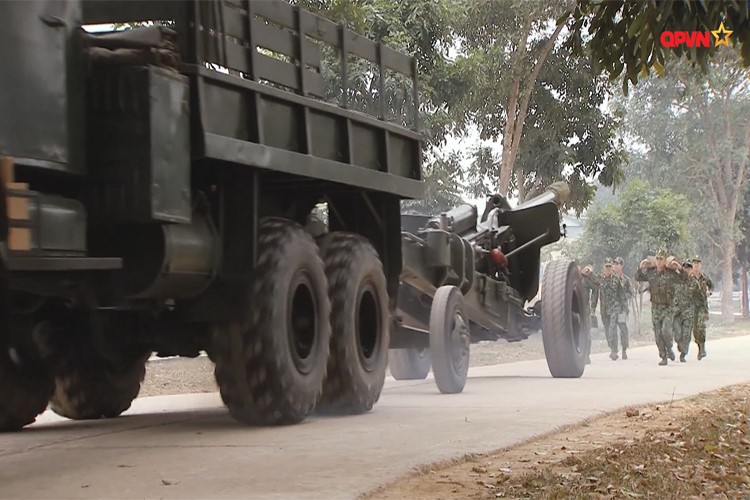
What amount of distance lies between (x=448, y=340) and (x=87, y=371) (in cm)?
415

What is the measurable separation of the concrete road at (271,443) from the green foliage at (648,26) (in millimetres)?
2427

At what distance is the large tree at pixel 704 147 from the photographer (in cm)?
4984

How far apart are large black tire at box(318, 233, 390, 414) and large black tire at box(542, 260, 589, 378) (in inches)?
188

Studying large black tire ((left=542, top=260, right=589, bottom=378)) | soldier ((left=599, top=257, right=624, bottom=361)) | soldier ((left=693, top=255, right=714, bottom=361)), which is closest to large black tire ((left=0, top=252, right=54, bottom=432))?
large black tire ((left=542, top=260, right=589, bottom=378))

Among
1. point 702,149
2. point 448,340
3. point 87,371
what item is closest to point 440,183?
point 448,340

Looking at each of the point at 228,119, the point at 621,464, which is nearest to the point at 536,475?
the point at 621,464

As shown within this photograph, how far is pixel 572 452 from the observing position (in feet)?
26.7

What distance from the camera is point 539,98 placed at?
28.6 meters

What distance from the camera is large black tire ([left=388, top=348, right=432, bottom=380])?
1698cm

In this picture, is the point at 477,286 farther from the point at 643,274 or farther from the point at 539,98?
the point at 539,98

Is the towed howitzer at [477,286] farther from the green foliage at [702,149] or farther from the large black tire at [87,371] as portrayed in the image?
the green foliage at [702,149]

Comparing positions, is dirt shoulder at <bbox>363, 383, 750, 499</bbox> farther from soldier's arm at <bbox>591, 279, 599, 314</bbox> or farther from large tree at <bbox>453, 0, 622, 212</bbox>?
large tree at <bbox>453, 0, 622, 212</bbox>

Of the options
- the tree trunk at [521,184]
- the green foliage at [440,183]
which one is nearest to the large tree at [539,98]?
the tree trunk at [521,184]

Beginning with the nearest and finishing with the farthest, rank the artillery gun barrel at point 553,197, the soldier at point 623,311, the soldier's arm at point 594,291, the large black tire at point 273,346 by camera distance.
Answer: the large black tire at point 273,346 < the artillery gun barrel at point 553,197 < the soldier at point 623,311 < the soldier's arm at point 594,291
